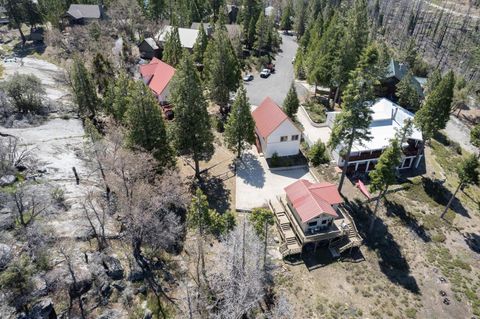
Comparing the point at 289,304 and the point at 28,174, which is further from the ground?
the point at 28,174

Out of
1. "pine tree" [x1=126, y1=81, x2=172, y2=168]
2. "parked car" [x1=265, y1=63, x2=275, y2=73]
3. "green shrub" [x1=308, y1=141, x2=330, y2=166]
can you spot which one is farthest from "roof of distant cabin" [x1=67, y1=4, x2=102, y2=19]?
"green shrub" [x1=308, y1=141, x2=330, y2=166]

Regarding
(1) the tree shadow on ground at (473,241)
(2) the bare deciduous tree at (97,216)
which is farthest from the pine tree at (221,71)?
(1) the tree shadow on ground at (473,241)

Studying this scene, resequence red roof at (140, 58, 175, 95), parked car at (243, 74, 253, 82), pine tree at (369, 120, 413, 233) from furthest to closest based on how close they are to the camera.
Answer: parked car at (243, 74, 253, 82)
red roof at (140, 58, 175, 95)
pine tree at (369, 120, 413, 233)

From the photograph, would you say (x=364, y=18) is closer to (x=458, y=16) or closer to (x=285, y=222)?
(x=285, y=222)

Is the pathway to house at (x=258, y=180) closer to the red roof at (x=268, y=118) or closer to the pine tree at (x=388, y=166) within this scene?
the red roof at (x=268, y=118)

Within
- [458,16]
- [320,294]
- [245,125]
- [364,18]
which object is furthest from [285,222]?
[458,16]

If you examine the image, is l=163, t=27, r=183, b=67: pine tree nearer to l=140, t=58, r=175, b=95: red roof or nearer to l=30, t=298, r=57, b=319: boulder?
l=140, t=58, r=175, b=95: red roof
